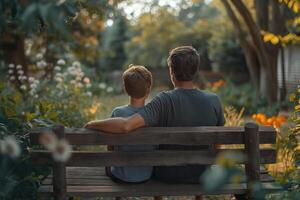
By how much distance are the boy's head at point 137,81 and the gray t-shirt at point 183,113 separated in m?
0.16

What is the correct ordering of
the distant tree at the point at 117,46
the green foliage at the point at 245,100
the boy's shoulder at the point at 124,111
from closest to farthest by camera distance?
the boy's shoulder at the point at 124,111 < the green foliage at the point at 245,100 < the distant tree at the point at 117,46

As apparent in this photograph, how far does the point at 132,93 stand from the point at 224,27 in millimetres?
19381

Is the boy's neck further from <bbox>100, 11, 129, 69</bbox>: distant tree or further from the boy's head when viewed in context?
<bbox>100, 11, 129, 69</bbox>: distant tree

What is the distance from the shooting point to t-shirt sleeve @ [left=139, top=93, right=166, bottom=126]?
3.70 m

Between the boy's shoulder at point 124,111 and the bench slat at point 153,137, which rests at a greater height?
the boy's shoulder at point 124,111

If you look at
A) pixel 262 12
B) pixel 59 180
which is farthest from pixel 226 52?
pixel 59 180

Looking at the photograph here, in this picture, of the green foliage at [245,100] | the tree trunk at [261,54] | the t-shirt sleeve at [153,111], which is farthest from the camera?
the green foliage at [245,100]

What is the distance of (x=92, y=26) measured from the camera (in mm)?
17469

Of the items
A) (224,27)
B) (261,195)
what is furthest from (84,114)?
(224,27)

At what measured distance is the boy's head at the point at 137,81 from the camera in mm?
3898

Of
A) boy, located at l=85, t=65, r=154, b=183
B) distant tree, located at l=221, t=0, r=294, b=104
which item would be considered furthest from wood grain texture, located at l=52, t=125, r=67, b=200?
distant tree, located at l=221, t=0, r=294, b=104

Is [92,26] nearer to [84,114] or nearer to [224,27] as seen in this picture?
[224,27]

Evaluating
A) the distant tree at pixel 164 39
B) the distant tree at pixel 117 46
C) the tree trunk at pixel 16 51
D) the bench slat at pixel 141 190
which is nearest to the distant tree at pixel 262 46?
the tree trunk at pixel 16 51

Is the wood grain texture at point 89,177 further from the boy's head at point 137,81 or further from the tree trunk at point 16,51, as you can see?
the tree trunk at point 16,51
